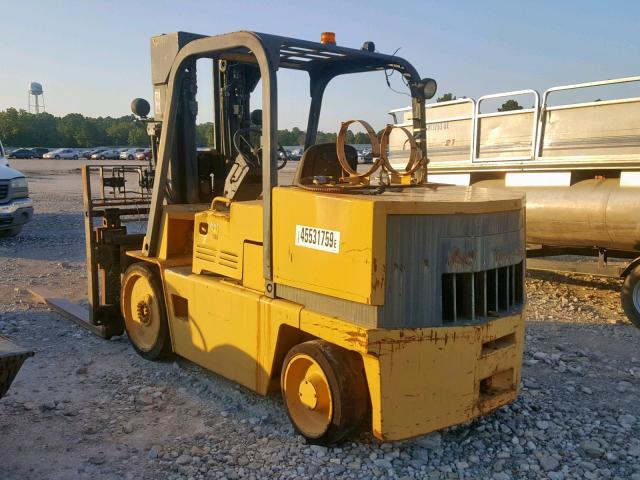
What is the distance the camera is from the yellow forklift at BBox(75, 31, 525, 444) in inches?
143

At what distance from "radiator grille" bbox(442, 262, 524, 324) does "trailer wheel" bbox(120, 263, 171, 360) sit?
2.74m

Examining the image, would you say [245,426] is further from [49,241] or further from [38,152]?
[38,152]

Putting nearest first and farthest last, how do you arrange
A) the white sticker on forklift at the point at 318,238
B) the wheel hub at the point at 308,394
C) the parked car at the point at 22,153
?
the white sticker on forklift at the point at 318,238
the wheel hub at the point at 308,394
the parked car at the point at 22,153

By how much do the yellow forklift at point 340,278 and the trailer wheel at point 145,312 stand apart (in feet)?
0.09

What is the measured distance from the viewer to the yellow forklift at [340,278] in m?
3.64

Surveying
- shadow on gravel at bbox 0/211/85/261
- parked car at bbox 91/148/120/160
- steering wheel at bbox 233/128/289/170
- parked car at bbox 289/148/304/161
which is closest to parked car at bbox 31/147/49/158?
parked car at bbox 91/148/120/160

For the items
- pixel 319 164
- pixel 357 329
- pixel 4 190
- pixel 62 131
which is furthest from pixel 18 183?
pixel 62 131

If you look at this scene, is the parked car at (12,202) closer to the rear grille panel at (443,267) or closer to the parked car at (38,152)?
the rear grille panel at (443,267)

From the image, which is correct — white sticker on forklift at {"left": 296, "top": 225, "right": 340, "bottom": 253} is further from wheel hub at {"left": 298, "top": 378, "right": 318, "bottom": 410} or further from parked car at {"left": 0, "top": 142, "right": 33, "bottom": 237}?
parked car at {"left": 0, "top": 142, "right": 33, "bottom": 237}

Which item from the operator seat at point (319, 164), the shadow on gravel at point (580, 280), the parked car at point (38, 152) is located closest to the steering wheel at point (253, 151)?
the operator seat at point (319, 164)

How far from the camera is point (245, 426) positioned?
174 inches

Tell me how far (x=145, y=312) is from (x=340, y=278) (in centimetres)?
271

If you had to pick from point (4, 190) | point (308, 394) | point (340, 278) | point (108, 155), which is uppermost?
point (108, 155)

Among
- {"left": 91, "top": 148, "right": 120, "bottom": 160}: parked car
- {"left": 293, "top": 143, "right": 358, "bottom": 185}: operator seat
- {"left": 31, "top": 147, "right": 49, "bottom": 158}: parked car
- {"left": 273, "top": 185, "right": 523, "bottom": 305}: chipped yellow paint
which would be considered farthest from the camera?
{"left": 31, "top": 147, "right": 49, "bottom": 158}: parked car
